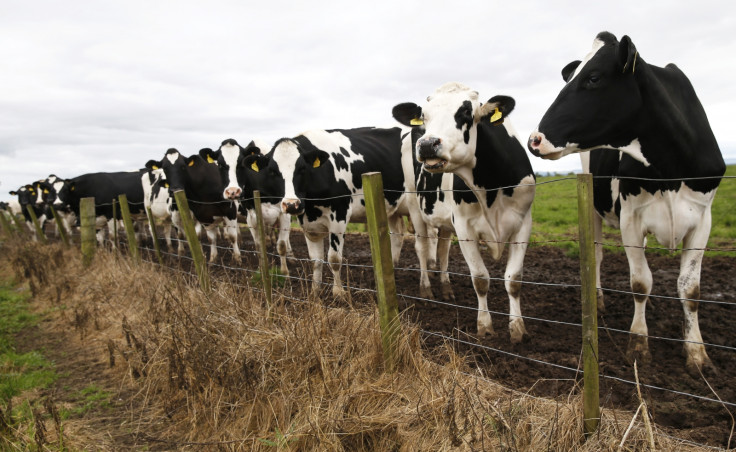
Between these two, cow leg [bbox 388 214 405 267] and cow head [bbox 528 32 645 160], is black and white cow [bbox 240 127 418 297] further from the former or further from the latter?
cow head [bbox 528 32 645 160]

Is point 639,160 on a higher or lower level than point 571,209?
higher

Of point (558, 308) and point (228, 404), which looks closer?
point (228, 404)

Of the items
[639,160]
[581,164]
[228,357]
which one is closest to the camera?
[228,357]

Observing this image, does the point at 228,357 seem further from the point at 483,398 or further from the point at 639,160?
the point at 639,160

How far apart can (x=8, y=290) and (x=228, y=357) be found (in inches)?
316

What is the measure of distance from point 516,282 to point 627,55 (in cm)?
205

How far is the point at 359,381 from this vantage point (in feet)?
10.8

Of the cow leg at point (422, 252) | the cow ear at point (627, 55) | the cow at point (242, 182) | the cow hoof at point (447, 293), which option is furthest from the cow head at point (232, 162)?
the cow ear at point (627, 55)

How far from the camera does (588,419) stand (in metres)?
2.60

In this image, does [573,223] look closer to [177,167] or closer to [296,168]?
[296,168]

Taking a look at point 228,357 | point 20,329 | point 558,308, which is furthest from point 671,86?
point 20,329

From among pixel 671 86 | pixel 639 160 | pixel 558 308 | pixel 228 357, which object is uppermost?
pixel 671 86

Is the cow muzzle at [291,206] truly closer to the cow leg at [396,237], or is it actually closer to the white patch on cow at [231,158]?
the cow leg at [396,237]

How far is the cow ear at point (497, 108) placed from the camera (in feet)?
14.8
